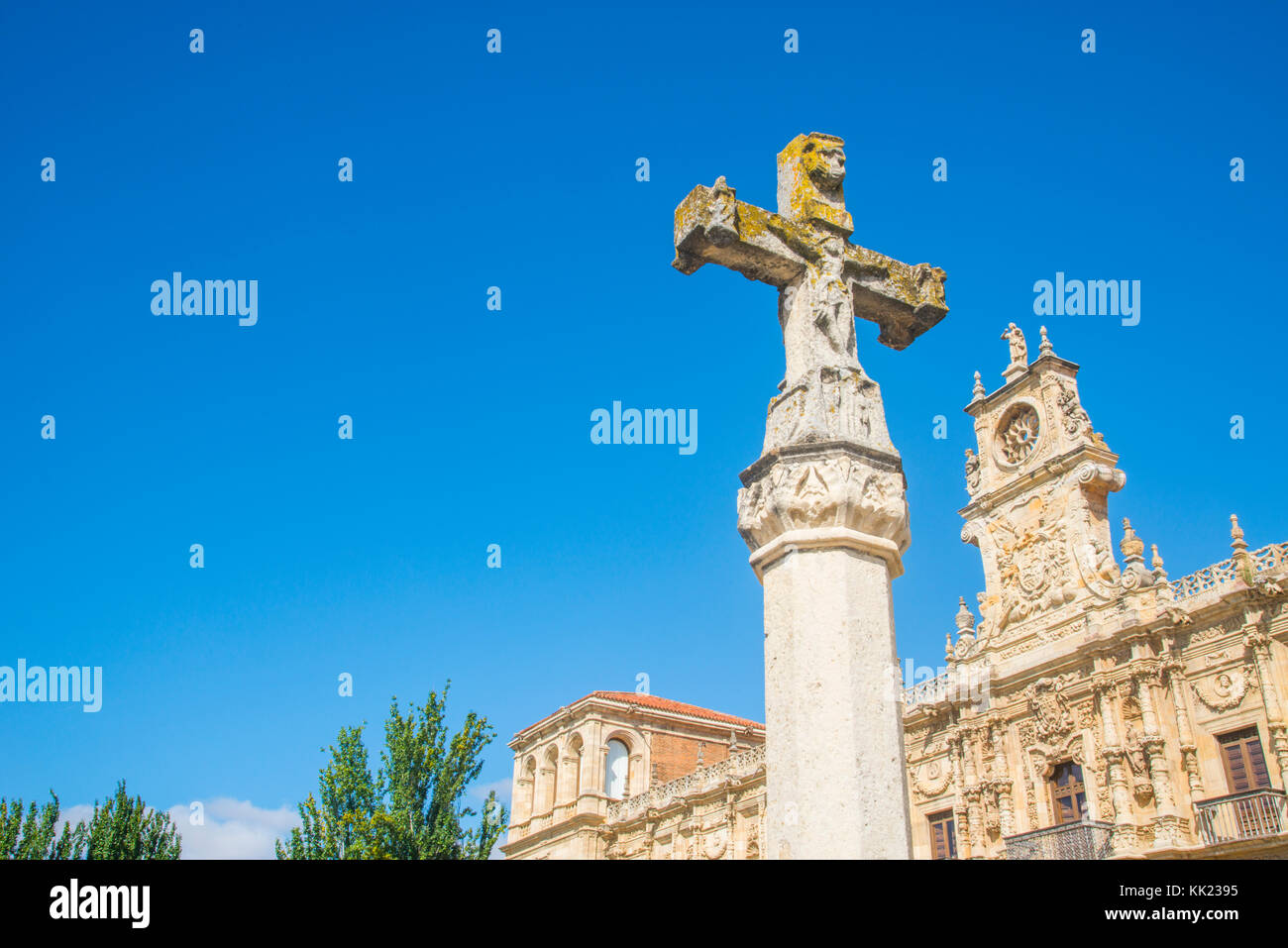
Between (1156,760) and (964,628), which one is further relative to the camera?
(964,628)

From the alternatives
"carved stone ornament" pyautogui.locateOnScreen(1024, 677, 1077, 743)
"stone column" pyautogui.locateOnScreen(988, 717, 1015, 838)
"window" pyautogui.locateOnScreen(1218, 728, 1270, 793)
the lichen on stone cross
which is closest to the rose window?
"carved stone ornament" pyautogui.locateOnScreen(1024, 677, 1077, 743)

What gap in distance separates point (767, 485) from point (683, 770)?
3509 cm

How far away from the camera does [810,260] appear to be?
18.5 ft

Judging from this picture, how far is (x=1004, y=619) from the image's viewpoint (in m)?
24.2

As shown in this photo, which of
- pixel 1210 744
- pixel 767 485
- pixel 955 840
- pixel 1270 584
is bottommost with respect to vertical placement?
pixel 955 840

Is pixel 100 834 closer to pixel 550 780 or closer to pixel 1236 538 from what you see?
pixel 550 780

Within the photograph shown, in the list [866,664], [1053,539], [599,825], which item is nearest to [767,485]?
[866,664]

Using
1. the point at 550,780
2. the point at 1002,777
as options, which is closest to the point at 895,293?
the point at 1002,777

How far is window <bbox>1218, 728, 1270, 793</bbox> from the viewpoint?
18234 mm

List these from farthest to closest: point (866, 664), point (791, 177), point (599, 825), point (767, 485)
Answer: point (599, 825) < point (791, 177) < point (767, 485) < point (866, 664)

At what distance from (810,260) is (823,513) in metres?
1.67

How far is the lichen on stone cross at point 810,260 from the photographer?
17.7 feet
